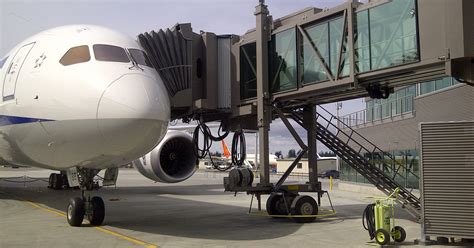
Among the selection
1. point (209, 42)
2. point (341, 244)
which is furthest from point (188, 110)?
point (341, 244)

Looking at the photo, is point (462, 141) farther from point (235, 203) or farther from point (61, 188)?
point (61, 188)

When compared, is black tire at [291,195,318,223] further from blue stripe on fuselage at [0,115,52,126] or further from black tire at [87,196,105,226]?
blue stripe on fuselage at [0,115,52,126]

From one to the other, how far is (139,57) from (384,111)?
2193 centimetres

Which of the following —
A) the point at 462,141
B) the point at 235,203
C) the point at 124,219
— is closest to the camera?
the point at 462,141

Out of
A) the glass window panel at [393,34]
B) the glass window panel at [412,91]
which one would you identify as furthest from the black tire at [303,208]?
the glass window panel at [412,91]

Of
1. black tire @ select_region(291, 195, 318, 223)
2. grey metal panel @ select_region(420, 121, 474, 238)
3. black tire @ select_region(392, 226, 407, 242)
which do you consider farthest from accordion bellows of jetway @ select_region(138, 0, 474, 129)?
black tire @ select_region(392, 226, 407, 242)

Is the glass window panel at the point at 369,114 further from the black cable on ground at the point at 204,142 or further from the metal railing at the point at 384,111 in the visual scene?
the black cable on ground at the point at 204,142

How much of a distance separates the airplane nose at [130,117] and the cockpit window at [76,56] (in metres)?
1.27

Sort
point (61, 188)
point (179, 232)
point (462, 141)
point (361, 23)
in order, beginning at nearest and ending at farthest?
point (462, 141), point (179, 232), point (361, 23), point (61, 188)

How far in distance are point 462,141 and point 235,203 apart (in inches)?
452

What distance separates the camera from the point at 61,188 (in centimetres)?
2528

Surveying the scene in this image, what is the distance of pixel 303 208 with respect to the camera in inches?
564

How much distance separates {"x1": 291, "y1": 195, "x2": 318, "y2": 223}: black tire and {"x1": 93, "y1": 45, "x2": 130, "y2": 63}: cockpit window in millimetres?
6613

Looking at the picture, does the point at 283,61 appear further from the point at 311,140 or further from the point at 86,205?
the point at 86,205
